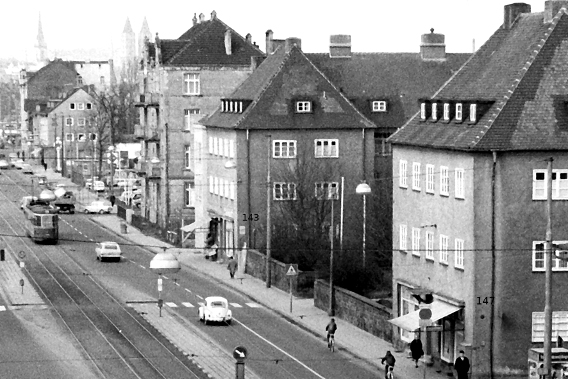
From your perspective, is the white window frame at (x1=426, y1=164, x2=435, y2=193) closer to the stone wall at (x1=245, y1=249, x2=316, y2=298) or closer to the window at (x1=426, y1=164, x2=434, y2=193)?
the window at (x1=426, y1=164, x2=434, y2=193)

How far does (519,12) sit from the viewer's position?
5362 centimetres

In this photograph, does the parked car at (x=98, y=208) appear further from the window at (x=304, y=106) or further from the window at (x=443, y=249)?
the window at (x=443, y=249)

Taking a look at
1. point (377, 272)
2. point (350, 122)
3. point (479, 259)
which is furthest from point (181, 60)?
point (479, 259)

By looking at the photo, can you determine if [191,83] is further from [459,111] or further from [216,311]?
[459,111]

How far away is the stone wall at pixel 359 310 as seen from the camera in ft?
178

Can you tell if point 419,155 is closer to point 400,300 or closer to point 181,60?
point 400,300

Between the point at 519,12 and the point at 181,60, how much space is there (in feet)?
161

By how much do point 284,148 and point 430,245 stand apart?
2880cm

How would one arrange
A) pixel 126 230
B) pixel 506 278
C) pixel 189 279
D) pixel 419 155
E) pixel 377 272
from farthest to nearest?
pixel 126 230, pixel 189 279, pixel 377 272, pixel 419 155, pixel 506 278

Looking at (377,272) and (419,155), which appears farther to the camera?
(377,272)

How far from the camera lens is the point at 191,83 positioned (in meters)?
101

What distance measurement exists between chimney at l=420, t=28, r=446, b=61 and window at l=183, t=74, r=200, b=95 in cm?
1786

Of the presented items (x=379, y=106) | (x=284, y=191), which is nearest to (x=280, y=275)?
(x=284, y=191)

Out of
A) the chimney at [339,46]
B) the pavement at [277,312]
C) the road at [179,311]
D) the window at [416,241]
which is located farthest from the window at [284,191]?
the window at [416,241]
